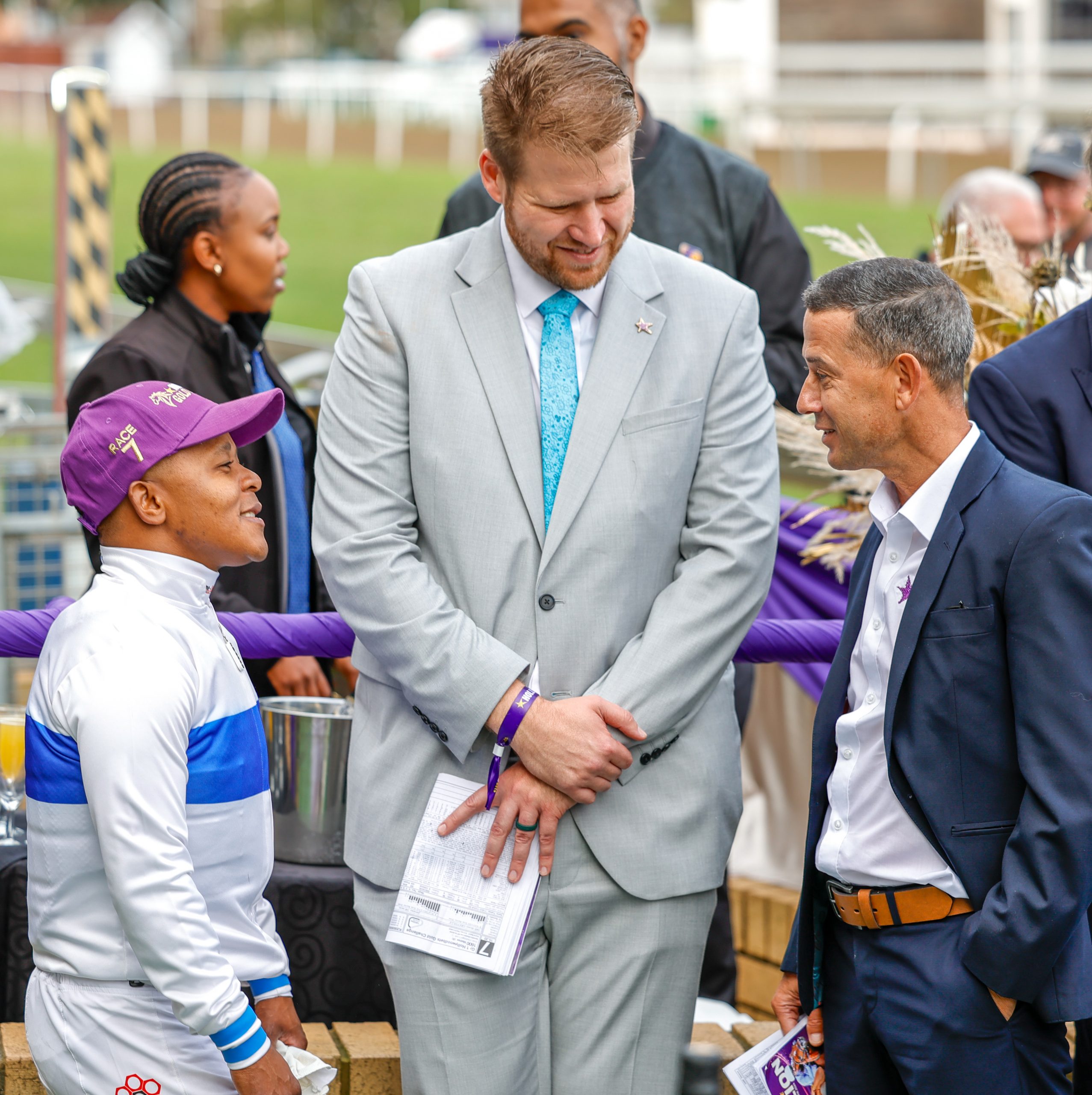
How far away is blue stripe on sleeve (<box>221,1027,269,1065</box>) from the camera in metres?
2.10

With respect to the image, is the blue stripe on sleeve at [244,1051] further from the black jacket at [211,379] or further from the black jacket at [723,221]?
the black jacket at [723,221]

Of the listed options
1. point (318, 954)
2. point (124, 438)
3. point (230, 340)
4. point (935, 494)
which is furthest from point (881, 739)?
point (230, 340)

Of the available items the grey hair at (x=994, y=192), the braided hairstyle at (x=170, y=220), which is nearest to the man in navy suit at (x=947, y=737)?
the braided hairstyle at (x=170, y=220)

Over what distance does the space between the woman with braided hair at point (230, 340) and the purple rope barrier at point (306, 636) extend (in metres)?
0.45

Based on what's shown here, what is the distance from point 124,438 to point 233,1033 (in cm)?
87

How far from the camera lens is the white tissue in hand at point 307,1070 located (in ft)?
7.37

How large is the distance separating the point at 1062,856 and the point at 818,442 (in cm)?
148

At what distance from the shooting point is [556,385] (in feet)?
8.38

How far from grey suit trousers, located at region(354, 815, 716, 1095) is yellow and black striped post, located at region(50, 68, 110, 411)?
185 inches

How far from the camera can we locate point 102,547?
2.30m

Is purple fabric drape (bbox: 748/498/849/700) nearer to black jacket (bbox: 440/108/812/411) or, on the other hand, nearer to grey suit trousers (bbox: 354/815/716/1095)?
black jacket (bbox: 440/108/812/411)

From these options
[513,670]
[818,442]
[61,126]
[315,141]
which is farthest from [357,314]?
[315,141]

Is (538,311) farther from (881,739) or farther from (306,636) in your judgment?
(881,739)

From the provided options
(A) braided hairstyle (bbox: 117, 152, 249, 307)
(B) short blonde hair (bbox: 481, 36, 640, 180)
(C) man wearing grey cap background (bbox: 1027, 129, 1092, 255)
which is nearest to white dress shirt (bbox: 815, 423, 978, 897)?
(B) short blonde hair (bbox: 481, 36, 640, 180)
